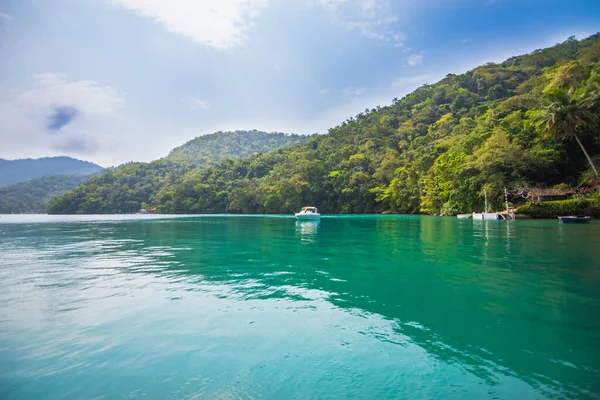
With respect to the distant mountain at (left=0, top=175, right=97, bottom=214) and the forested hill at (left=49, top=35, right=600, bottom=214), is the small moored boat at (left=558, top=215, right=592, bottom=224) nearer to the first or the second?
the forested hill at (left=49, top=35, right=600, bottom=214)

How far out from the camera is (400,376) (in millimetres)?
4188

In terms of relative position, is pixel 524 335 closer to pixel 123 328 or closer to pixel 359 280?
pixel 359 280

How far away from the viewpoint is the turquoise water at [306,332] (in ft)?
13.2

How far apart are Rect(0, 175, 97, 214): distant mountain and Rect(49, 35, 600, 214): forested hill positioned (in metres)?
34.7

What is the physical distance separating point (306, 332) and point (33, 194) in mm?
185718

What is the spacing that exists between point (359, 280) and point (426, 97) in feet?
414

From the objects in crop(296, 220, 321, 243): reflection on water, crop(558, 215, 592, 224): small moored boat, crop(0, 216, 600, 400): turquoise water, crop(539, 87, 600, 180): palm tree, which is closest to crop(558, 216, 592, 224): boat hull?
crop(558, 215, 592, 224): small moored boat

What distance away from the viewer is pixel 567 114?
128ft

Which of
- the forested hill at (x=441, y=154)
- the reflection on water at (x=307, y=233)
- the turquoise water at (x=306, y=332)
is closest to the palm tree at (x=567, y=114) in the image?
the forested hill at (x=441, y=154)

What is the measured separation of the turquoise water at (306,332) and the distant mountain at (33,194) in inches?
6417

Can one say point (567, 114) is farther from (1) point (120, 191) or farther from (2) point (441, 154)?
(1) point (120, 191)

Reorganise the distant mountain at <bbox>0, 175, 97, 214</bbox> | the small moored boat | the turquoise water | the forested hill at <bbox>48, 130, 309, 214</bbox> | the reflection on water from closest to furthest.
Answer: the turquoise water, the reflection on water, the small moored boat, the forested hill at <bbox>48, 130, 309, 214</bbox>, the distant mountain at <bbox>0, 175, 97, 214</bbox>

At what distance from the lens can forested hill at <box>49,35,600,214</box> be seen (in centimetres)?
4250

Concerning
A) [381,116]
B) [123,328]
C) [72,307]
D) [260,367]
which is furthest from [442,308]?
[381,116]
